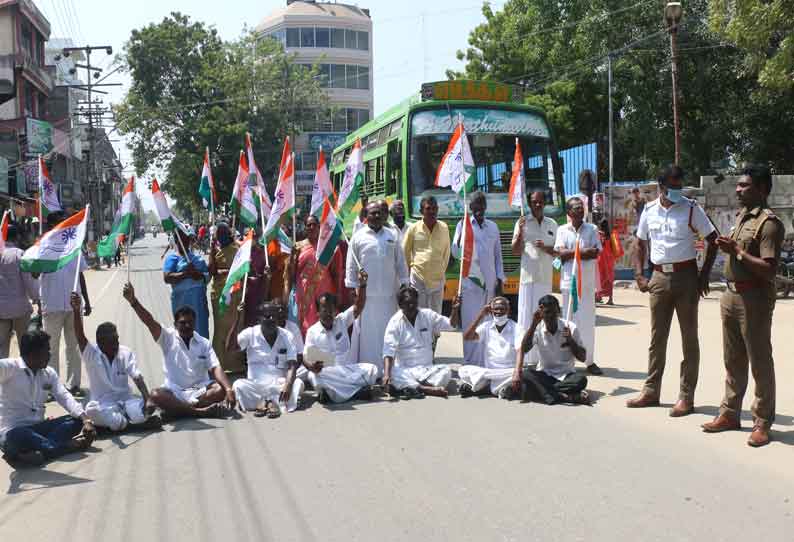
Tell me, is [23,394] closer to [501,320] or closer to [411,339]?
[411,339]

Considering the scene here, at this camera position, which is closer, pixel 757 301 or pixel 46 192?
pixel 757 301

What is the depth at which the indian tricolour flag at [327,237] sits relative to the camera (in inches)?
337

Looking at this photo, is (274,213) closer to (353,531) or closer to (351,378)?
(351,378)

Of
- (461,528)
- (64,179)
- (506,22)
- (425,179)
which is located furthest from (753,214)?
(64,179)

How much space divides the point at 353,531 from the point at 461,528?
0.57m

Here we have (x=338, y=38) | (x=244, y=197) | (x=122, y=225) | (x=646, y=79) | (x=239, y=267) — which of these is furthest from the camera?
(x=338, y=38)

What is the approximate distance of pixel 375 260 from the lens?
28.3 feet

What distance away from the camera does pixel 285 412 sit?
293 inches

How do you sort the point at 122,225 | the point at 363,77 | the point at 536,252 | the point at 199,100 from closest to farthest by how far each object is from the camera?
the point at 122,225 < the point at 536,252 < the point at 199,100 < the point at 363,77

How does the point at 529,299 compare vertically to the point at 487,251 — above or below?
below

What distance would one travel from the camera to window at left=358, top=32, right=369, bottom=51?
62.2 metres

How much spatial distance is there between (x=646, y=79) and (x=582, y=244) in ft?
70.4

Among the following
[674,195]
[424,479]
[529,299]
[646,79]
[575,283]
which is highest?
[646,79]

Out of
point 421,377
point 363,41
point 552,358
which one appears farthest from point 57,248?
point 363,41
